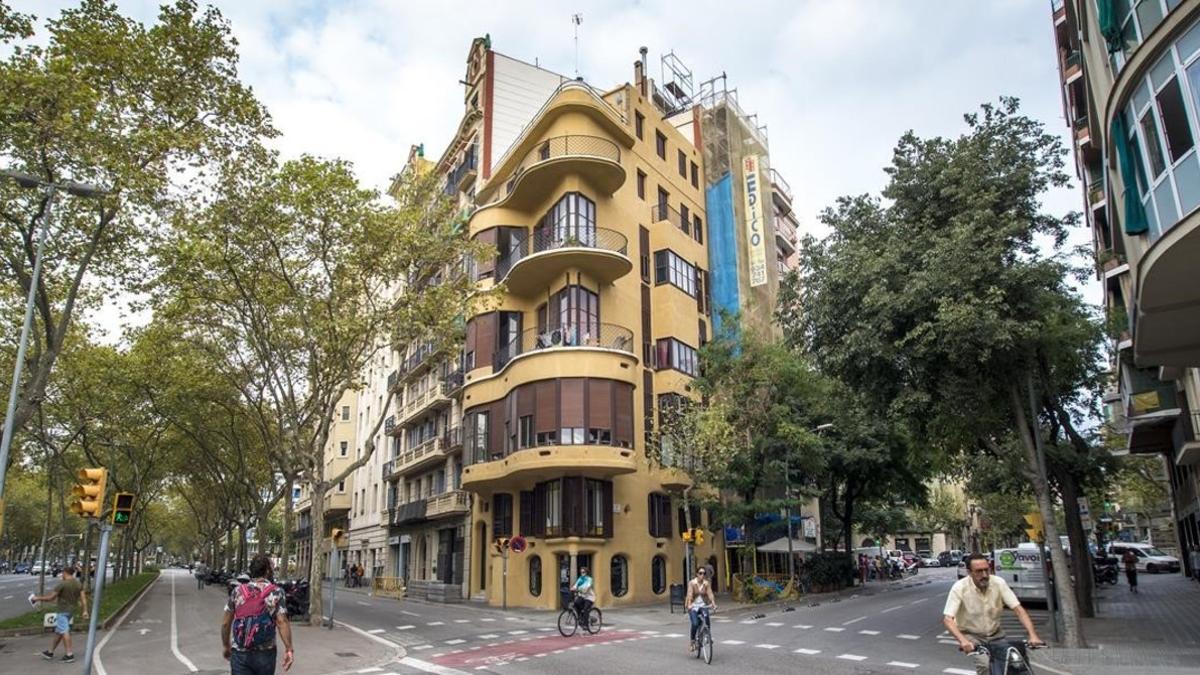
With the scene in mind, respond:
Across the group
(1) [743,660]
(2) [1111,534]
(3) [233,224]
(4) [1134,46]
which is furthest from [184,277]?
(2) [1111,534]

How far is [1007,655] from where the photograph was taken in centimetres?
759

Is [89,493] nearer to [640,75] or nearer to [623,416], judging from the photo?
[623,416]

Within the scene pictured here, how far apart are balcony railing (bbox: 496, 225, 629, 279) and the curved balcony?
784 centimetres

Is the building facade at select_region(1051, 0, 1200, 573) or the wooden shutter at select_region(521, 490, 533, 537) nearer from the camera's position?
the building facade at select_region(1051, 0, 1200, 573)

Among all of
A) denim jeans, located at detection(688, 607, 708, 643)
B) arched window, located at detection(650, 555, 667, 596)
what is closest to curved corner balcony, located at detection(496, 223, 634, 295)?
arched window, located at detection(650, 555, 667, 596)

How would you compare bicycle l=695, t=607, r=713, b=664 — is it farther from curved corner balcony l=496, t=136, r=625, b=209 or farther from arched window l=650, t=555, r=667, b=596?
curved corner balcony l=496, t=136, r=625, b=209

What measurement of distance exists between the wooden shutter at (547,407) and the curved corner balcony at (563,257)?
487 cm

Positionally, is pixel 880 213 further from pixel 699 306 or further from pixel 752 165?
pixel 752 165

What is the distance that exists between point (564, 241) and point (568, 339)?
399 cm

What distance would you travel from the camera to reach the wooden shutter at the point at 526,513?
99.3ft

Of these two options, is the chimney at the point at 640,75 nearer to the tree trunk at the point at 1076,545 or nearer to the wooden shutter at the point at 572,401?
the wooden shutter at the point at 572,401

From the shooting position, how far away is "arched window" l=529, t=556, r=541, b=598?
97.7 ft

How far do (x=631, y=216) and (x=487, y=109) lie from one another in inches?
395

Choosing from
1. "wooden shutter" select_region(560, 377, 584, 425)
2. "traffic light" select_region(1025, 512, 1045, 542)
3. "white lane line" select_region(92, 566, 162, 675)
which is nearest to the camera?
"white lane line" select_region(92, 566, 162, 675)
